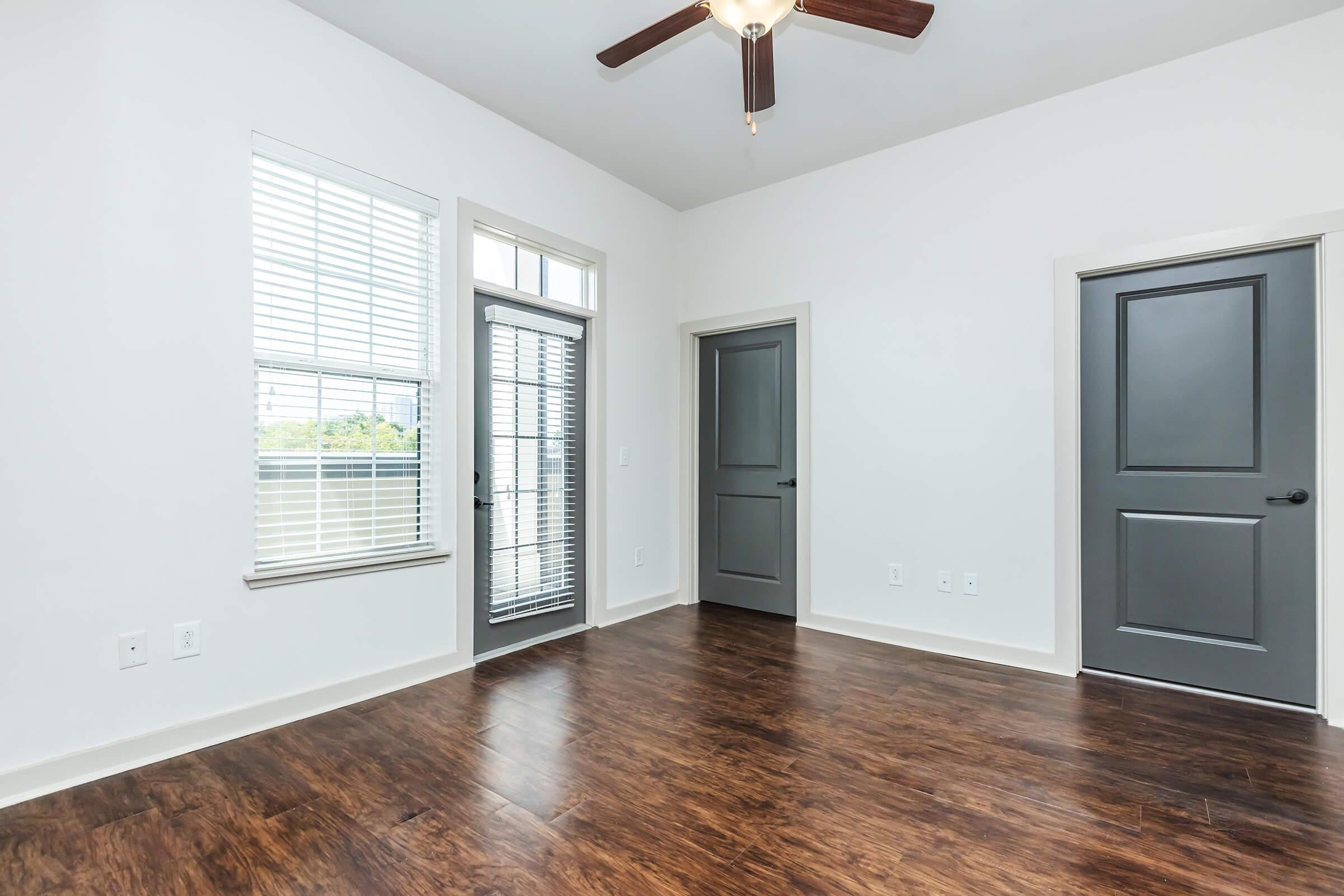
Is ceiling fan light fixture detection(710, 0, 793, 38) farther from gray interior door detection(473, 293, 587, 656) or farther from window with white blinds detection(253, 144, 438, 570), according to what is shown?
gray interior door detection(473, 293, 587, 656)

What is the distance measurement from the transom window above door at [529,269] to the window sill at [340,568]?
1482 mm

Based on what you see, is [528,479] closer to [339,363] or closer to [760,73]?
[339,363]

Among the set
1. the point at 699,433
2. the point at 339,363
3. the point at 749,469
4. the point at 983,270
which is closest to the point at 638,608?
the point at 749,469

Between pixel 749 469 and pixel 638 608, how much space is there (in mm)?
1225

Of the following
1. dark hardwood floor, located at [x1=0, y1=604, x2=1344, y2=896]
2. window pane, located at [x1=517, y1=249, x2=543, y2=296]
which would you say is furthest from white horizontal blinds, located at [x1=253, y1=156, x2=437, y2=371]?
dark hardwood floor, located at [x1=0, y1=604, x2=1344, y2=896]

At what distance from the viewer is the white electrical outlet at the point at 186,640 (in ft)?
7.33

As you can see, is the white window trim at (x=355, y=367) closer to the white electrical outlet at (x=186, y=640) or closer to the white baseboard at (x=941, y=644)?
the white electrical outlet at (x=186, y=640)

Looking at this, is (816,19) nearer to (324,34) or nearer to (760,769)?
(324,34)

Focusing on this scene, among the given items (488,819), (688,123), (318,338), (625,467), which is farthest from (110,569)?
(688,123)

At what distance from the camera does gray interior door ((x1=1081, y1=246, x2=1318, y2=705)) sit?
104 inches

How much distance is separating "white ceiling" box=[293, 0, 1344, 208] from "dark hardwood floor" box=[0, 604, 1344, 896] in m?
2.90

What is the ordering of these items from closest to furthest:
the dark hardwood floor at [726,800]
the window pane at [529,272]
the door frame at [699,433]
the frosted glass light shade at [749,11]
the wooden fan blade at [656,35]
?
the dark hardwood floor at [726,800]
the frosted glass light shade at [749,11]
the wooden fan blade at [656,35]
the window pane at [529,272]
the door frame at [699,433]

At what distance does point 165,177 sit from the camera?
224cm

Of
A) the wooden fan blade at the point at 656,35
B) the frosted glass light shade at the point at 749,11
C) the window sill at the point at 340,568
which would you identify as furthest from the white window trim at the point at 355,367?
the frosted glass light shade at the point at 749,11
